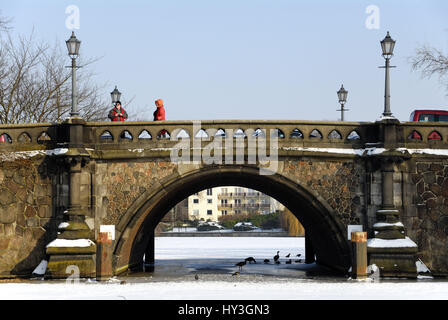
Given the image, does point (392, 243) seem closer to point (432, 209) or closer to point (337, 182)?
point (432, 209)

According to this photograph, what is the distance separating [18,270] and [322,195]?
Answer: 961 cm

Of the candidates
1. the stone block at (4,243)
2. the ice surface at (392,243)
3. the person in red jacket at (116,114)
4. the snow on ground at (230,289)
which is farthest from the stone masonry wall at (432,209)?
the stone block at (4,243)

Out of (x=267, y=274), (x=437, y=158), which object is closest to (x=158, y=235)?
(x=267, y=274)

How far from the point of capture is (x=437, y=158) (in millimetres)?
Result: 22203

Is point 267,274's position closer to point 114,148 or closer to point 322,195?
point 322,195

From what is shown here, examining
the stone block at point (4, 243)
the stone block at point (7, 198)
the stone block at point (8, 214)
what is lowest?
the stone block at point (4, 243)

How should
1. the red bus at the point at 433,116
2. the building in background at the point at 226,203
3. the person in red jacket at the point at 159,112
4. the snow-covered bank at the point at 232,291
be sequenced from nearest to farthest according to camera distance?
the snow-covered bank at the point at 232,291, the person in red jacket at the point at 159,112, the red bus at the point at 433,116, the building in background at the point at 226,203

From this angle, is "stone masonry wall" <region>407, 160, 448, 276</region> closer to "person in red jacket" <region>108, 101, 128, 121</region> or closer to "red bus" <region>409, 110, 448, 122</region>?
"red bus" <region>409, 110, 448, 122</region>

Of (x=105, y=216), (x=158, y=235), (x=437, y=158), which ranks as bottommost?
(x=158, y=235)

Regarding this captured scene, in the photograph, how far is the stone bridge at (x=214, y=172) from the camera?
72.1 feet

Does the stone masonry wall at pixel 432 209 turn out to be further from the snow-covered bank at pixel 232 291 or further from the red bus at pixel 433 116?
the red bus at pixel 433 116

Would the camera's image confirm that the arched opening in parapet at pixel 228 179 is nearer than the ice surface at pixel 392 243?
No

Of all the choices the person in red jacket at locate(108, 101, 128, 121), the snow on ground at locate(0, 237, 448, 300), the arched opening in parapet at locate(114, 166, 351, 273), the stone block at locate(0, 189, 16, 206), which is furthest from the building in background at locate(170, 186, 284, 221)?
the snow on ground at locate(0, 237, 448, 300)

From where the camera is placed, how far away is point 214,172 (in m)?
22.3
